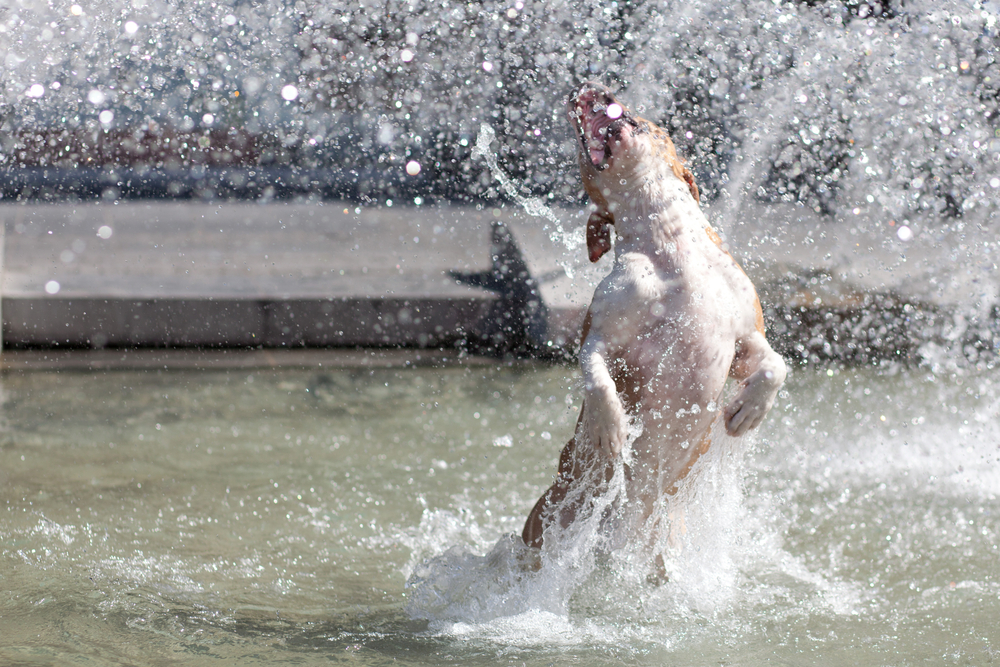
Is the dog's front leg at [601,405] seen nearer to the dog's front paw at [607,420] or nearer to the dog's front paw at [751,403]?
the dog's front paw at [607,420]

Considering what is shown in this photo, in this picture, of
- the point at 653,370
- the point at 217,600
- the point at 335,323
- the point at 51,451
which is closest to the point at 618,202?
the point at 653,370

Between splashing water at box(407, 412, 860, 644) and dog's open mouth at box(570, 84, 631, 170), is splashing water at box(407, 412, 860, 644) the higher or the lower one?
the lower one

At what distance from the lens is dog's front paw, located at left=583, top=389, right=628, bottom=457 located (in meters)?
2.46

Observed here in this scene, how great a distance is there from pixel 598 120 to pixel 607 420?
86 centimetres

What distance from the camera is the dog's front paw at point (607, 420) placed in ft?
8.07

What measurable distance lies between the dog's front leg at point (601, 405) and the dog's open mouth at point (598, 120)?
0.55 metres

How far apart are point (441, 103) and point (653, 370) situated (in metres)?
7.83

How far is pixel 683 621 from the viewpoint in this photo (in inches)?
111

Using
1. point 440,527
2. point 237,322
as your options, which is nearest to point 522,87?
point 237,322

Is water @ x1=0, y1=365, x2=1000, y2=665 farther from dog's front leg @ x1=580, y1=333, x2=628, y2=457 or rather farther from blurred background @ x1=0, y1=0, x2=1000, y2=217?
blurred background @ x1=0, y1=0, x2=1000, y2=217

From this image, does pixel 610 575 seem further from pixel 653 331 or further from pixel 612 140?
pixel 612 140

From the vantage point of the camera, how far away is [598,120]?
8.71 feet

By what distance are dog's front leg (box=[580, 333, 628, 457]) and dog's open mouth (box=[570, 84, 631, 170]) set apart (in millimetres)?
550

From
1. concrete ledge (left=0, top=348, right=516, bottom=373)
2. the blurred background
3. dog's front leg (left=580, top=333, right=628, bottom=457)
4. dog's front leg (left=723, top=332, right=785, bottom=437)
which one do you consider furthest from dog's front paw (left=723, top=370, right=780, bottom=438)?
concrete ledge (left=0, top=348, right=516, bottom=373)
